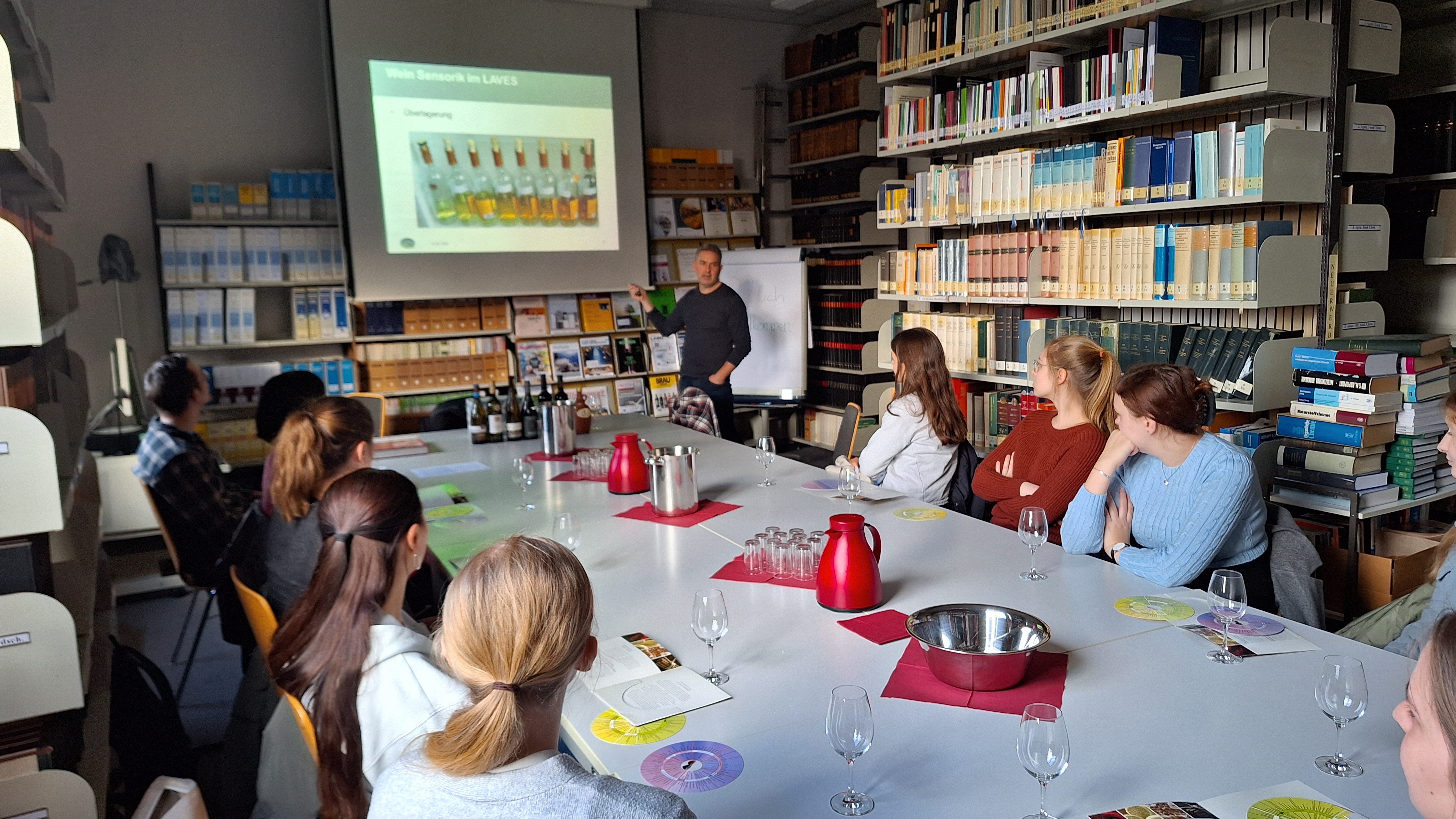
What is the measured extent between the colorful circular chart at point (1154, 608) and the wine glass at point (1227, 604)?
175mm

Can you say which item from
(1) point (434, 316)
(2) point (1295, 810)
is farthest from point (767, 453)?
(1) point (434, 316)

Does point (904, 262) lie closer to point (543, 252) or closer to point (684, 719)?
point (543, 252)

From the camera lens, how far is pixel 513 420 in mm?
4504

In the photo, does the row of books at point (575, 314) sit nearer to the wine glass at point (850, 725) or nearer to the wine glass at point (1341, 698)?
the wine glass at point (850, 725)

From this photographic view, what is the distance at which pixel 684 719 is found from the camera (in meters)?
1.63

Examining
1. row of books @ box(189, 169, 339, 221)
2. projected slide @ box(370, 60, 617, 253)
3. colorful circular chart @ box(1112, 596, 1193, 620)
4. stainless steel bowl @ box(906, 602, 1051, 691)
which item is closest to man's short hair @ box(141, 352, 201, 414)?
row of books @ box(189, 169, 339, 221)

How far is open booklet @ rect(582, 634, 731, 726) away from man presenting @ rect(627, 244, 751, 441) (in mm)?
3976

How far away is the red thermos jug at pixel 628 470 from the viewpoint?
333 cm

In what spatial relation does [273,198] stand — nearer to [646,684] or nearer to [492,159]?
[492,159]

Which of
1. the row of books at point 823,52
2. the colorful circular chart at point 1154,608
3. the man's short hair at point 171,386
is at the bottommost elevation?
the colorful circular chart at point 1154,608

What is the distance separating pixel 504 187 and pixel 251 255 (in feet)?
5.24

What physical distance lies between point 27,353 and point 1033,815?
251cm

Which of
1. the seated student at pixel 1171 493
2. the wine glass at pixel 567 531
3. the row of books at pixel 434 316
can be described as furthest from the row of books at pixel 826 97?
the wine glass at pixel 567 531

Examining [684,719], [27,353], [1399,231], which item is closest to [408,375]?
[27,353]
